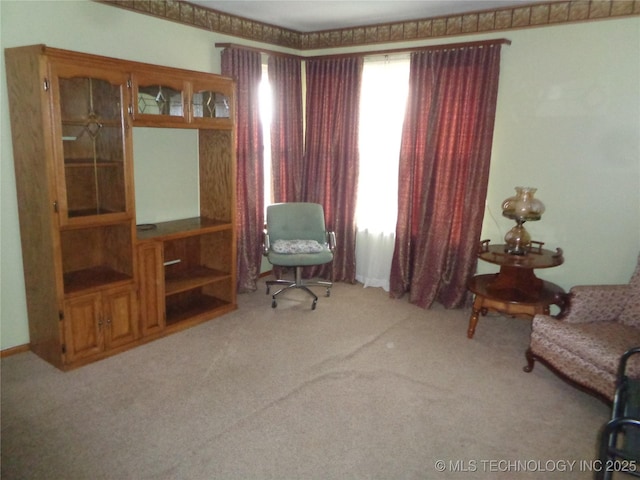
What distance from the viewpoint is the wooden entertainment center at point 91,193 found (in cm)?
297

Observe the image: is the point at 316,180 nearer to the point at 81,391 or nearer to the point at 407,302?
the point at 407,302

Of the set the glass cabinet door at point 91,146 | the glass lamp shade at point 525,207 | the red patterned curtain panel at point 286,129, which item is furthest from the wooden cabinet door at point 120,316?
the glass lamp shade at point 525,207

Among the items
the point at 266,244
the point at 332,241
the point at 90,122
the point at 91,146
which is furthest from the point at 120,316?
the point at 332,241

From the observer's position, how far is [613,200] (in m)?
3.73

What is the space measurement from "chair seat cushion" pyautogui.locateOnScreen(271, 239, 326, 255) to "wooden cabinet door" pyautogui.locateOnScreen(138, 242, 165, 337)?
1168mm

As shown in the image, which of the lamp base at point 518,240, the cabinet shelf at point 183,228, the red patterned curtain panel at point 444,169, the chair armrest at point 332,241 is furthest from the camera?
the chair armrest at point 332,241

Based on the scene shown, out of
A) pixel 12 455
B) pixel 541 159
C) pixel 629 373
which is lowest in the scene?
pixel 12 455

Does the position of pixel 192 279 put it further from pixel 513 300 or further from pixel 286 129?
pixel 513 300

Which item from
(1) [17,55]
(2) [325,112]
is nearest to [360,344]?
(2) [325,112]

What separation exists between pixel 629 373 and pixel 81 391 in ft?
10.4

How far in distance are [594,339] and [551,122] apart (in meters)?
1.87

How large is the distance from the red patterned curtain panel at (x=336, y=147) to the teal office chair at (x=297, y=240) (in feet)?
1.05

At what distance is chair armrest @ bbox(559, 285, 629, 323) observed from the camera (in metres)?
3.21

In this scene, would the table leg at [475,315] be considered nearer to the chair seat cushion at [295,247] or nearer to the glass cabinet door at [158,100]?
the chair seat cushion at [295,247]
